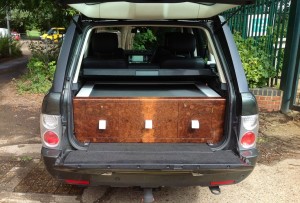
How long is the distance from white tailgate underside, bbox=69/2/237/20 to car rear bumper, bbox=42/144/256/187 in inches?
48.2

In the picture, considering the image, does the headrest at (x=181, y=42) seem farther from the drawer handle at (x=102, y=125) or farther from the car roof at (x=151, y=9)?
the drawer handle at (x=102, y=125)

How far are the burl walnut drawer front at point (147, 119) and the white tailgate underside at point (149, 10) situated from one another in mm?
796

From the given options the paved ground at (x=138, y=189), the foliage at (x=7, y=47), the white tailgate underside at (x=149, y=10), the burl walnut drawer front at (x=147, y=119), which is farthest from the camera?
the foliage at (x=7, y=47)

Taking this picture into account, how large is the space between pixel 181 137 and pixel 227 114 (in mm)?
478

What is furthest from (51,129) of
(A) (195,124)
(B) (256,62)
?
(B) (256,62)

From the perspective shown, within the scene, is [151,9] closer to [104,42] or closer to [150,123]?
[150,123]

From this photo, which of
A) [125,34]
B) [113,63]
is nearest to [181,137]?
[113,63]

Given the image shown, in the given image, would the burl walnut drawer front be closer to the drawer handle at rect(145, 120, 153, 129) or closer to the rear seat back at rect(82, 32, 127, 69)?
the drawer handle at rect(145, 120, 153, 129)

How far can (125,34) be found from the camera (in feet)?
29.3

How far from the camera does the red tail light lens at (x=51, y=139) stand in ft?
8.87

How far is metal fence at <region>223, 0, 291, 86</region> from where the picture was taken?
250 inches

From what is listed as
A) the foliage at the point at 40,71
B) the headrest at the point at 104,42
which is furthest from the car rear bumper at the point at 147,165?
the foliage at the point at 40,71

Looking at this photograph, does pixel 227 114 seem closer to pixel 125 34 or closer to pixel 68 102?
pixel 68 102

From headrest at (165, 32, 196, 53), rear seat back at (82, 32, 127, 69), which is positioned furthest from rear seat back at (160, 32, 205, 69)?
rear seat back at (82, 32, 127, 69)
